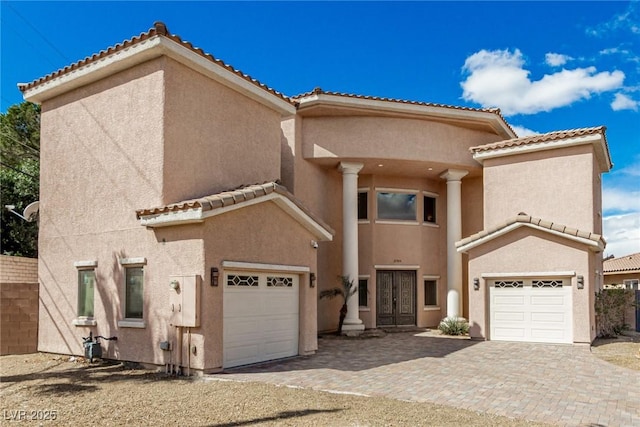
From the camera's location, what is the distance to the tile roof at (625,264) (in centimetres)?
3002

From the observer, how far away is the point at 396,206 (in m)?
22.0

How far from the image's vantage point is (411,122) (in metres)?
20.2

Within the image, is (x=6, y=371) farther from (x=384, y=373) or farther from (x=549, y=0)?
A: (x=549, y=0)

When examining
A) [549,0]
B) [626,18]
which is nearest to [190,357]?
[549,0]

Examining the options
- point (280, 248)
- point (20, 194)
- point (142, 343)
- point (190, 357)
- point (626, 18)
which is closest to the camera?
point (190, 357)

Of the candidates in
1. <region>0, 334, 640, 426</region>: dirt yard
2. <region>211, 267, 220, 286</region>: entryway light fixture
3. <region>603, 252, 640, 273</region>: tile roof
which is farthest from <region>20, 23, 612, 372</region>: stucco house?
<region>603, 252, 640, 273</region>: tile roof

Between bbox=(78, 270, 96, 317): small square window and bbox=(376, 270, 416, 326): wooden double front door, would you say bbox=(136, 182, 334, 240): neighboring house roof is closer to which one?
bbox=(78, 270, 96, 317): small square window

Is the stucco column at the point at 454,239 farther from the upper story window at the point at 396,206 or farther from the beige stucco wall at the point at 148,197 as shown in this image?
the beige stucco wall at the point at 148,197

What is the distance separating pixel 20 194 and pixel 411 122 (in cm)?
1908

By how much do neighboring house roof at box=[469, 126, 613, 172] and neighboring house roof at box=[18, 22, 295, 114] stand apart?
9.07 m

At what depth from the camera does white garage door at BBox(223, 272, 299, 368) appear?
1170 centimetres

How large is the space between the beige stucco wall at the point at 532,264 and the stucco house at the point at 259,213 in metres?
0.05

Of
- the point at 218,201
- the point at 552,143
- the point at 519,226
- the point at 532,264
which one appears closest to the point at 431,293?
the point at 532,264

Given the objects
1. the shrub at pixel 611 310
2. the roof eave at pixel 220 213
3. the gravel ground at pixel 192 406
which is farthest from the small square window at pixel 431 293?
the gravel ground at pixel 192 406
